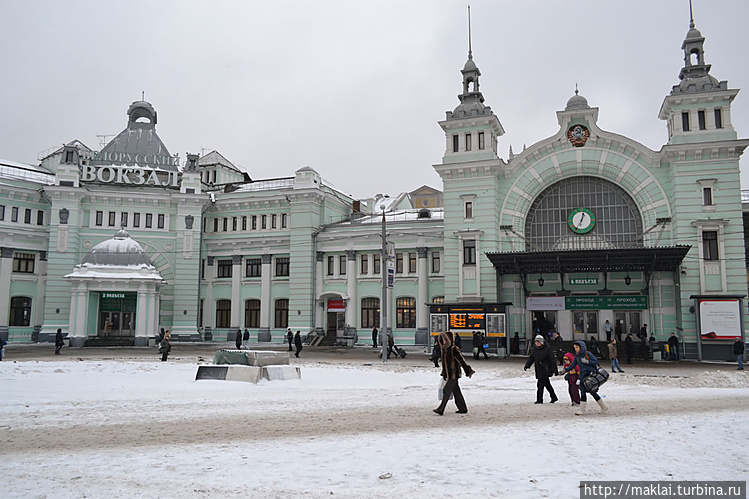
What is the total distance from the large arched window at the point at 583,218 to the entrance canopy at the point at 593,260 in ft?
8.76

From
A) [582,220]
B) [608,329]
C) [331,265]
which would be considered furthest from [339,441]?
[331,265]

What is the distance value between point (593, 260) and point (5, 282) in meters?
41.1

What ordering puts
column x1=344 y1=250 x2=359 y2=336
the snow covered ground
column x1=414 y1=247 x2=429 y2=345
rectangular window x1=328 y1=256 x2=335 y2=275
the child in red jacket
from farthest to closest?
rectangular window x1=328 y1=256 x2=335 y2=275, column x1=344 y1=250 x2=359 y2=336, column x1=414 y1=247 x2=429 y2=345, the child in red jacket, the snow covered ground

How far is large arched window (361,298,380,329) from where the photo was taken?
4434 centimetres

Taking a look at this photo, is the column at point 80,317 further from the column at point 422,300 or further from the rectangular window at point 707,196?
the rectangular window at point 707,196

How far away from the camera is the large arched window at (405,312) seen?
43.2 meters

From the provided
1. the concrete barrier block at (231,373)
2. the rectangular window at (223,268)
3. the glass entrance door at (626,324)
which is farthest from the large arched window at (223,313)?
the concrete barrier block at (231,373)

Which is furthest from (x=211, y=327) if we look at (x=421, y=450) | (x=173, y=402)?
(x=421, y=450)

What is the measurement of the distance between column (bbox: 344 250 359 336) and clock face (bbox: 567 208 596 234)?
1674 centimetres

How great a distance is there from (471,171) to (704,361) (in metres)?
16.8

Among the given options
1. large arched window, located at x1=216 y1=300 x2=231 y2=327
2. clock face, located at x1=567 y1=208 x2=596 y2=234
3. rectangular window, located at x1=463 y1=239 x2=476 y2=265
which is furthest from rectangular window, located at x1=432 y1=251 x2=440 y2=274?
large arched window, located at x1=216 y1=300 x2=231 y2=327

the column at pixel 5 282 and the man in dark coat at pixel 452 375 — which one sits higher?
the column at pixel 5 282

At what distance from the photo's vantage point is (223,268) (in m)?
49.1

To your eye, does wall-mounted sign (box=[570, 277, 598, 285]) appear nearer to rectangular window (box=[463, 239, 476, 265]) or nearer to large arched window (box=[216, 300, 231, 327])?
rectangular window (box=[463, 239, 476, 265])
